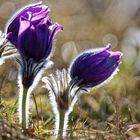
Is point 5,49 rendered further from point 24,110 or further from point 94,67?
point 94,67

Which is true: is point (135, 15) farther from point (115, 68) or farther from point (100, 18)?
point (115, 68)

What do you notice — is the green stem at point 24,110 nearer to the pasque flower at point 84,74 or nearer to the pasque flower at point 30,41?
the pasque flower at point 30,41

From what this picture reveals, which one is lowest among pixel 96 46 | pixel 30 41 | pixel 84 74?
pixel 84 74

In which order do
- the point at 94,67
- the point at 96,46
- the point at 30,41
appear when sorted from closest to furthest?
the point at 30,41
the point at 94,67
the point at 96,46

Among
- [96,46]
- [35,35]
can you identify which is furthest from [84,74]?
[96,46]

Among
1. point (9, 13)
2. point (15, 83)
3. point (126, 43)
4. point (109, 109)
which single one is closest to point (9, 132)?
point (109, 109)

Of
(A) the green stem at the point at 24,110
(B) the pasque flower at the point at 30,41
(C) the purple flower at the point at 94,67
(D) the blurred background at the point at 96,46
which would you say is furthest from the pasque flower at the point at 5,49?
(D) the blurred background at the point at 96,46

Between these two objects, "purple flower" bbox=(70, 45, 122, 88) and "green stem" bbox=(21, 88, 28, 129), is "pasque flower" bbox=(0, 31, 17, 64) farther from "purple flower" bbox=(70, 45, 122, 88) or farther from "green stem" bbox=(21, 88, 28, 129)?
"purple flower" bbox=(70, 45, 122, 88)

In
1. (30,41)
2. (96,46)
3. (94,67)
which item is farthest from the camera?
(96,46)
